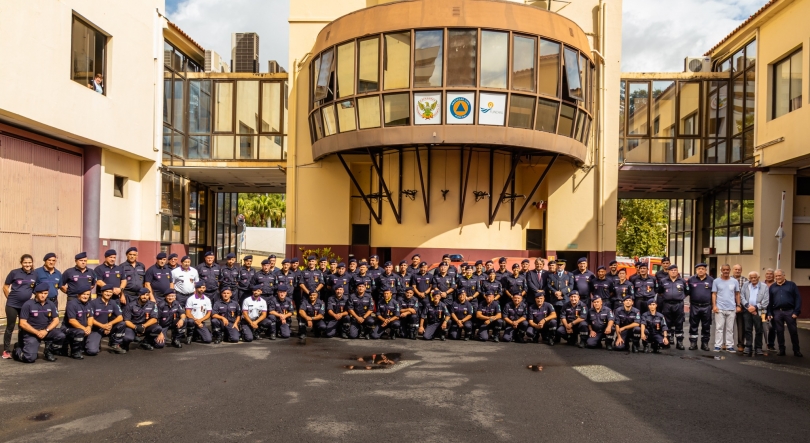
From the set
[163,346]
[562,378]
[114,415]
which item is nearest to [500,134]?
[562,378]

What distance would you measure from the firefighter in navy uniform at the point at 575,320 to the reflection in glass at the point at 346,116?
311 inches

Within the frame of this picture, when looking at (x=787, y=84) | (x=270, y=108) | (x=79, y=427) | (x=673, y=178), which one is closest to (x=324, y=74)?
(x=270, y=108)

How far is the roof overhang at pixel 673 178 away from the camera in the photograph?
19.9 meters

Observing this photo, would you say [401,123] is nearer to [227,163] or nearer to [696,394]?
[227,163]

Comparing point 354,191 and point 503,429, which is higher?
point 354,191

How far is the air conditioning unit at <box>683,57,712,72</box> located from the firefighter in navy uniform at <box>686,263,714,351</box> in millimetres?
12555

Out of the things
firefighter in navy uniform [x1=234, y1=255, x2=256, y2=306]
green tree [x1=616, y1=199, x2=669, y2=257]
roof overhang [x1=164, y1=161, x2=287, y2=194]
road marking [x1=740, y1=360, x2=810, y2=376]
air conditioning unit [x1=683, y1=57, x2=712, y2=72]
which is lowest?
road marking [x1=740, y1=360, x2=810, y2=376]

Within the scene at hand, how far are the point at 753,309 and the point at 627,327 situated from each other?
232cm

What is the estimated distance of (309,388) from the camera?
7.98 m

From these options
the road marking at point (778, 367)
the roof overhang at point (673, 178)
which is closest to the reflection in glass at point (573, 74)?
the roof overhang at point (673, 178)

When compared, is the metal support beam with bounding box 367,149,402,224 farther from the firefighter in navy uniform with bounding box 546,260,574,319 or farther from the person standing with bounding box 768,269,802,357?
the person standing with bounding box 768,269,802,357

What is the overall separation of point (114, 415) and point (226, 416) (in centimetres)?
121

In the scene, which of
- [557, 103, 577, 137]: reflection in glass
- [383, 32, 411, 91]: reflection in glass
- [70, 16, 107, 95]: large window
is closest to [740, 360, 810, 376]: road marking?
[557, 103, 577, 137]: reflection in glass

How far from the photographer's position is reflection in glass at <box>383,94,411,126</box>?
53.6 feet
